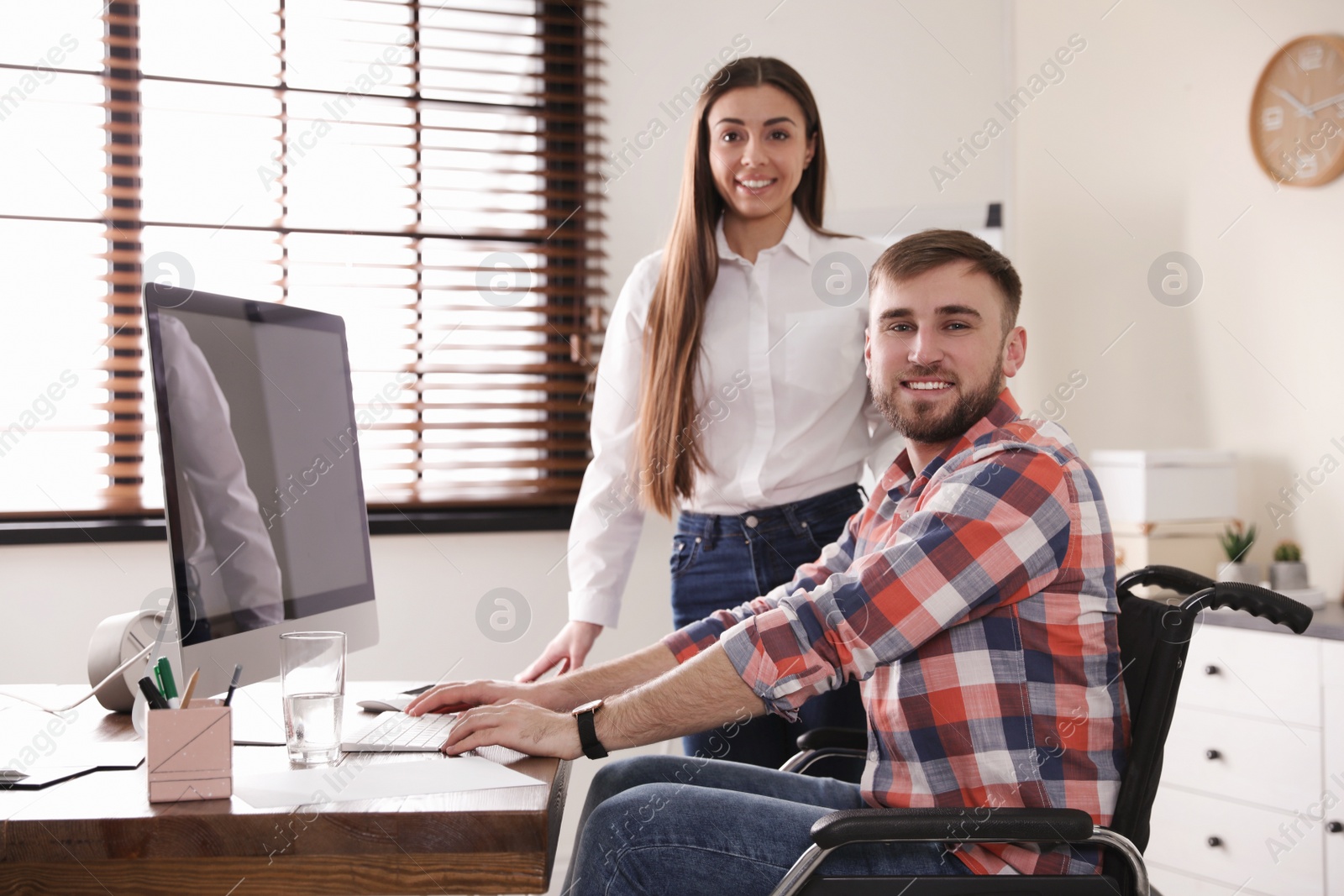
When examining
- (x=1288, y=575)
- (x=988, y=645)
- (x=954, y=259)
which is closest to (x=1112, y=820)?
(x=988, y=645)

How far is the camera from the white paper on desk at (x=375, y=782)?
0.96 m

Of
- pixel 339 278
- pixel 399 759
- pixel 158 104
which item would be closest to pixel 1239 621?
pixel 399 759

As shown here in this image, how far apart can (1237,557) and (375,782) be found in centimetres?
243

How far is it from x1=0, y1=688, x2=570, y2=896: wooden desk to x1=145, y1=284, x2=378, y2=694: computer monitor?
244mm

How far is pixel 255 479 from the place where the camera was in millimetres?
1304

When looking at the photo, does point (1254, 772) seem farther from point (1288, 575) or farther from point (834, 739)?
point (834, 739)

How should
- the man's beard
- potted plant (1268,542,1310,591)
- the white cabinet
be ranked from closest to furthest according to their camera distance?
the man's beard
the white cabinet
potted plant (1268,542,1310,591)

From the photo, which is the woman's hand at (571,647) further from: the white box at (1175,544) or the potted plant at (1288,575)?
the potted plant at (1288,575)

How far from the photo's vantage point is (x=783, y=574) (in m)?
1.87

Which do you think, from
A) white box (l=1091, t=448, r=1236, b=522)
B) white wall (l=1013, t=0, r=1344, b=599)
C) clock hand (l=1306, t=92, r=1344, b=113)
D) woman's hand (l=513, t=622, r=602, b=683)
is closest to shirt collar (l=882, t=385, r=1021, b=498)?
woman's hand (l=513, t=622, r=602, b=683)

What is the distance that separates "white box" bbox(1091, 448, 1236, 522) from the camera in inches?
108

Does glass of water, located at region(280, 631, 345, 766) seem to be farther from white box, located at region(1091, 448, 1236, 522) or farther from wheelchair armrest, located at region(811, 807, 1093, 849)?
white box, located at region(1091, 448, 1236, 522)

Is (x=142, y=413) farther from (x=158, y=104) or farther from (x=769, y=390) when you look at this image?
(x=769, y=390)

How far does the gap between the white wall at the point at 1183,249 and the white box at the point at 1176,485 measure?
0.63ft
